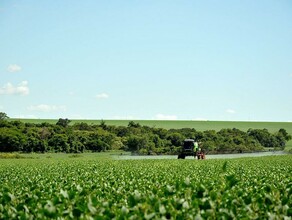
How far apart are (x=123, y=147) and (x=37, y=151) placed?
1906 cm

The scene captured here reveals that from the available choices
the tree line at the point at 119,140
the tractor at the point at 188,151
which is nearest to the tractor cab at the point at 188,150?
the tractor at the point at 188,151

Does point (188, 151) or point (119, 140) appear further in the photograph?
point (119, 140)

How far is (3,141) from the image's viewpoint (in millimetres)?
95125

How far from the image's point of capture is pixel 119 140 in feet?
365

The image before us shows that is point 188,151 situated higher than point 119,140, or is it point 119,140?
point 119,140

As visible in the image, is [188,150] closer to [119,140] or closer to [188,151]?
[188,151]

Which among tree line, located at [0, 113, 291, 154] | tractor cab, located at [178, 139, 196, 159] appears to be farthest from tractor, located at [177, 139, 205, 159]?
tree line, located at [0, 113, 291, 154]

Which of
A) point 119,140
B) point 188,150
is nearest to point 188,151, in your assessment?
point 188,150

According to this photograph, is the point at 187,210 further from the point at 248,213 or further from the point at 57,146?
the point at 57,146

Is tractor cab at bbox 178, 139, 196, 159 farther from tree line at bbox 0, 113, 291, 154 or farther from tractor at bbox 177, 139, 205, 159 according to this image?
tree line at bbox 0, 113, 291, 154

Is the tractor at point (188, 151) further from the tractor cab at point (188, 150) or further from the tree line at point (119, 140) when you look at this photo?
the tree line at point (119, 140)

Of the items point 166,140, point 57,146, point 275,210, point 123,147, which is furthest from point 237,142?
point 275,210

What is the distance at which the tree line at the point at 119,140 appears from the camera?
96938mm

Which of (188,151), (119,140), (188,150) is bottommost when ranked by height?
(188,151)
